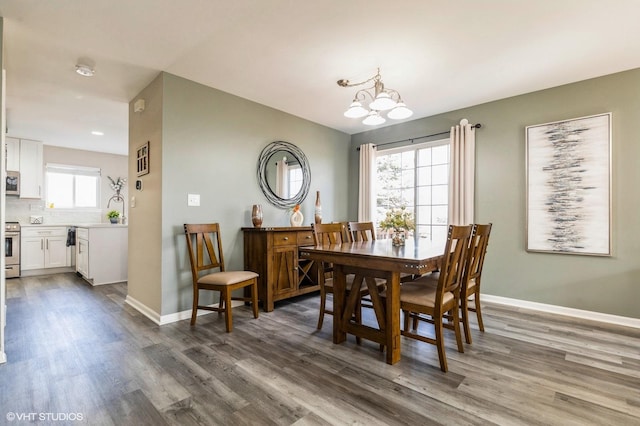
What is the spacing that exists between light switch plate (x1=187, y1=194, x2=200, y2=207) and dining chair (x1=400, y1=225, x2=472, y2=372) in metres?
2.30

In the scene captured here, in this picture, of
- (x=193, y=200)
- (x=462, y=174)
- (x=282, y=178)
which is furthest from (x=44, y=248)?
(x=462, y=174)

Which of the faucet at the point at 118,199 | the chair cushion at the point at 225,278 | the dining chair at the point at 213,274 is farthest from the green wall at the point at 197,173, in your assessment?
→ the faucet at the point at 118,199

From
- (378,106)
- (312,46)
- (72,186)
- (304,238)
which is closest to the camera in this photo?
(378,106)

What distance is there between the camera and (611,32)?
2.41 m

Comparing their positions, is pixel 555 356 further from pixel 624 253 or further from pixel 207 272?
pixel 207 272

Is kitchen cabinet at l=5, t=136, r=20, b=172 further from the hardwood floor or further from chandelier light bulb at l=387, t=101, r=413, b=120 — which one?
chandelier light bulb at l=387, t=101, r=413, b=120

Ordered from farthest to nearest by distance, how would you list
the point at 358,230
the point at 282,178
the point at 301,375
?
the point at 282,178
the point at 358,230
the point at 301,375

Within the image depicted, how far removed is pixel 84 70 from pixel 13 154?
13.4ft

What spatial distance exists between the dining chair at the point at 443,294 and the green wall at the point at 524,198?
178 centimetres

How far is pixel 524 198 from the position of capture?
3.63 m

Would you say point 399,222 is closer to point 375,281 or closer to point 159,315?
point 375,281

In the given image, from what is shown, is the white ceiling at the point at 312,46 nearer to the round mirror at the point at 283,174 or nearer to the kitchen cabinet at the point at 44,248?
the round mirror at the point at 283,174

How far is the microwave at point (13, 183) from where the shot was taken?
211 inches

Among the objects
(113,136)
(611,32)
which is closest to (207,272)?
(113,136)
